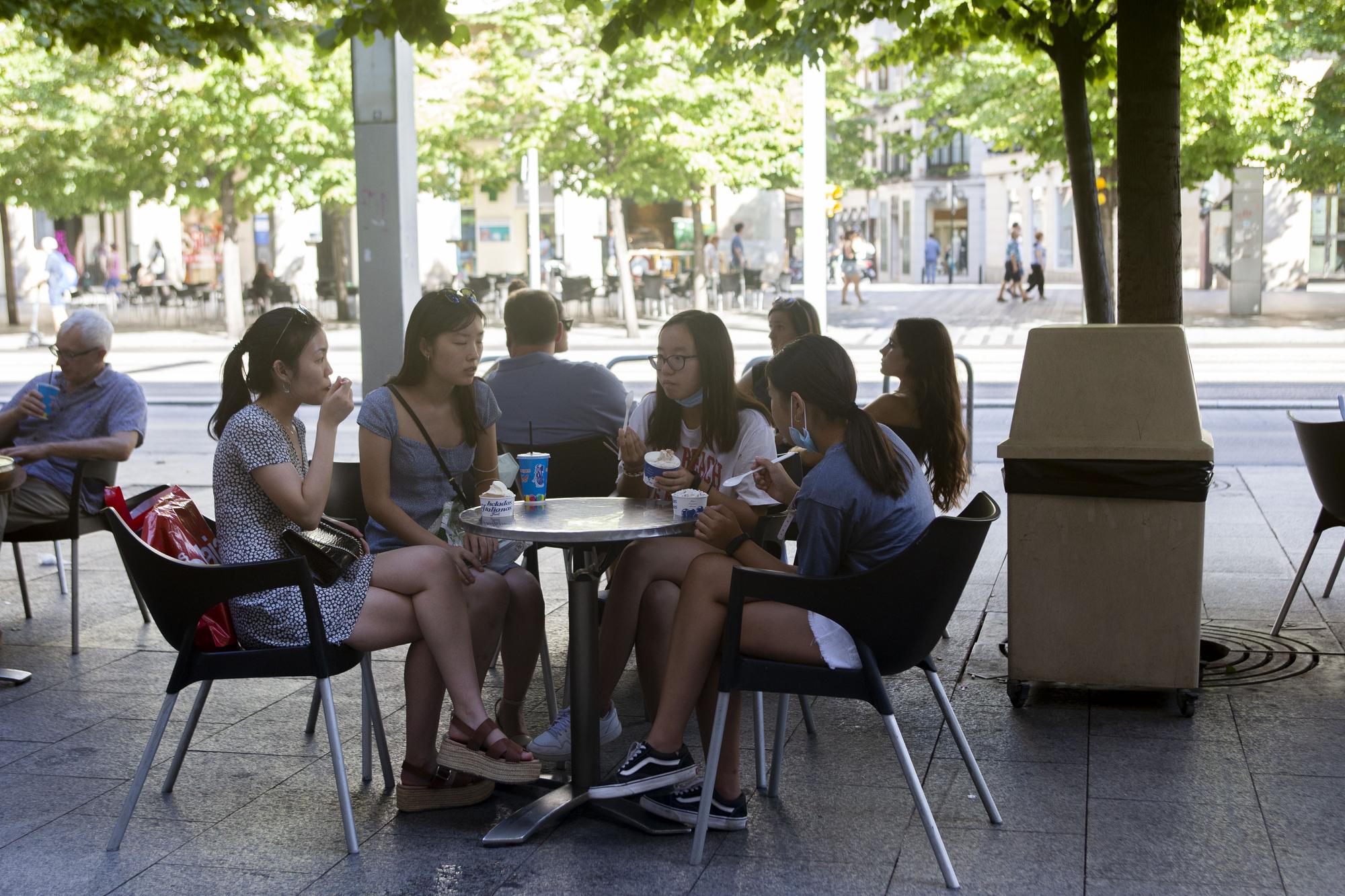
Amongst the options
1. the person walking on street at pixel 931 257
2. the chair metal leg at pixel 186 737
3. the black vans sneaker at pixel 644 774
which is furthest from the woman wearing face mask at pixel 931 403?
the person walking on street at pixel 931 257

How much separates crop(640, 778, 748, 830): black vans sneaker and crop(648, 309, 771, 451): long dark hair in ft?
3.97

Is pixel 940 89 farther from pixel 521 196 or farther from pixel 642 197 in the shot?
pixel 521 196

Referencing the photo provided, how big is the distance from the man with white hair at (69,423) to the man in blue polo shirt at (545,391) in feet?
5.28

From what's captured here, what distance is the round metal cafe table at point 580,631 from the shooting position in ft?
12.9

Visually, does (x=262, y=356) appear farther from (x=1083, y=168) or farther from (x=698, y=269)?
(x=698, y=269)

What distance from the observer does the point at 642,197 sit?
92.4 ft

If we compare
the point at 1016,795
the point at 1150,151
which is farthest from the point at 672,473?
the point at 1150,151

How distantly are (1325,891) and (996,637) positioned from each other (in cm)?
258

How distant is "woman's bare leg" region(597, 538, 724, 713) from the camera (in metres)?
4.39

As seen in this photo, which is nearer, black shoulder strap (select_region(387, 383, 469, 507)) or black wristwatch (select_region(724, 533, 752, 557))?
black wristwatch (select_region(724, 533, 752, 557))

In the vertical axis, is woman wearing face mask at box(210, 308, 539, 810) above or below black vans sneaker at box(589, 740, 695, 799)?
above

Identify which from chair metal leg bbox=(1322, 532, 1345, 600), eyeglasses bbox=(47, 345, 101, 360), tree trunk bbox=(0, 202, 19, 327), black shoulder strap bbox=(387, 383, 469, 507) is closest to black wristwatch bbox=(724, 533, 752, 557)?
black shoulder strap bbox=(387, 383, 469, 507)

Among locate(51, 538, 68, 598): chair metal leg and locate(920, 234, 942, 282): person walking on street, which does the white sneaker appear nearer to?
locate(51, 538, 68, 598): chair metal leg

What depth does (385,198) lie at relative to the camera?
28.8ft
